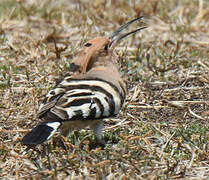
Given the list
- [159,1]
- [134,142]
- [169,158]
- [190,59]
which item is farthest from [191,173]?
[159,1]

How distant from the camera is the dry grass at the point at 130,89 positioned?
3057mm

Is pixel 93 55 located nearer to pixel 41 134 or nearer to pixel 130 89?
pixel 130 89

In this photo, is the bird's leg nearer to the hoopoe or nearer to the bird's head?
the hoopoe

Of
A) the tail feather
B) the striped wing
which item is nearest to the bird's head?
the striped wing

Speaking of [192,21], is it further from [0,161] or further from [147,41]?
[0,161]

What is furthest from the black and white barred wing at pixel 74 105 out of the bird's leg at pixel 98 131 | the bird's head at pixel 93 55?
the bird's head at pixel 93 55

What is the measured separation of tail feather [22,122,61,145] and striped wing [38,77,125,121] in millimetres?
38

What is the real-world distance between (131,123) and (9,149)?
A: 96cm

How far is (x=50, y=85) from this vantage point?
4438 millimetres

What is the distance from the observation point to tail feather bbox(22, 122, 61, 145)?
2.97m

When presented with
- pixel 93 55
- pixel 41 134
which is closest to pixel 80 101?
pixel 41 134

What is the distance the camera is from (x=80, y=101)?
3.14m

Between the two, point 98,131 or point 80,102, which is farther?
point 98,131

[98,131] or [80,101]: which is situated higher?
[80,101]
